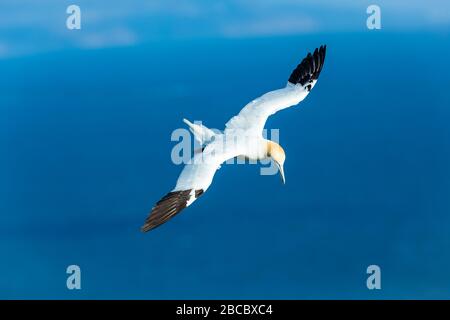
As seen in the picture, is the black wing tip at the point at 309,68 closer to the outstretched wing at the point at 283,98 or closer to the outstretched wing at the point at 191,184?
the outstretched wing at the point at 283,98

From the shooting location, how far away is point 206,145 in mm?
11805

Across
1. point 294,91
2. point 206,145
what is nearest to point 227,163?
point 206,145

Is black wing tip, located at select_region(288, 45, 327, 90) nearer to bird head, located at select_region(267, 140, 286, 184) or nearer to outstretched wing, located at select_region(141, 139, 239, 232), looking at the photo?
bird head, located at select_region(267, 140, 286, 184)

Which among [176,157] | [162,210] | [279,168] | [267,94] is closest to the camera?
[162,210]

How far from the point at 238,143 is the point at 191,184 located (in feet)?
4.87

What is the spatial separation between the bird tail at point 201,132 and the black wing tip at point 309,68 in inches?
95.4

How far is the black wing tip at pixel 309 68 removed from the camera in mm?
13844

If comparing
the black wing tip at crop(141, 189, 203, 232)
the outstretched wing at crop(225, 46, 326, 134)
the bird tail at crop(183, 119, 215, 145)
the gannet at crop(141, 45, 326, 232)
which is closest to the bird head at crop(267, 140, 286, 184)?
the gannet at crop(141, 45, 326, 232)

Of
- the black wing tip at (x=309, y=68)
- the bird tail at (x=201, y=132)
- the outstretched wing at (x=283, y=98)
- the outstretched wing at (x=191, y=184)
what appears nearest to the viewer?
the outstretched wing at (x=191, y=184)

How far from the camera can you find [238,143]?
11844 mm

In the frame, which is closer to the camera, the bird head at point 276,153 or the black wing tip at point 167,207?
the black wing tip at point 167,207

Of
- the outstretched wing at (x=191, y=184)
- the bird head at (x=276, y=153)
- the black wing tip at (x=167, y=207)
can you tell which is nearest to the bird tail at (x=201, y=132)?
the outstretched wing at (x=191, y=184)

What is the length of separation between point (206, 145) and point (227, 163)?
420mm

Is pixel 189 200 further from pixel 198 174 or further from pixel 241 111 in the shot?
pixel 241 111
